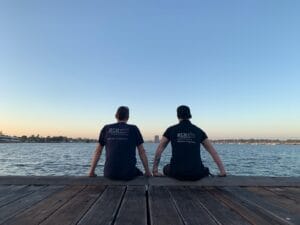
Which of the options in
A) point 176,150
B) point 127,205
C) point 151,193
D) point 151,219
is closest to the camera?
point 151,219

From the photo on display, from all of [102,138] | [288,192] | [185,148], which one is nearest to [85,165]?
[102,138]

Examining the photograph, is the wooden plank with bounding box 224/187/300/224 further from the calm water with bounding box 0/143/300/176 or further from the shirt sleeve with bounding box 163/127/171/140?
the calm water with bounding box 0/143/300/176

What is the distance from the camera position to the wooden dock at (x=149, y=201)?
136 inches

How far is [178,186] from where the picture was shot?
555 cm

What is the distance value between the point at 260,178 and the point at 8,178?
15.0 feet

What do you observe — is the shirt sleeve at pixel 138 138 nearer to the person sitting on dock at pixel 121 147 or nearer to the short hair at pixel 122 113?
the person sitting on dock at pixel 121 147

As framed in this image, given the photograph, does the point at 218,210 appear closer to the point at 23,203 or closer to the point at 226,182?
the point at 226,182

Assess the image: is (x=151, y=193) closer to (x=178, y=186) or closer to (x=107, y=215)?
(x=178, y=186)

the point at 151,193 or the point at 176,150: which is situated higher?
the point at 176,150

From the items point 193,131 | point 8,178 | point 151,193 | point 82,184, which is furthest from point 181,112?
point 8,178

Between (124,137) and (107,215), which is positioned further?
(124,137)

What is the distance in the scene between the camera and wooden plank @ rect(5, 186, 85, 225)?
11.0ft

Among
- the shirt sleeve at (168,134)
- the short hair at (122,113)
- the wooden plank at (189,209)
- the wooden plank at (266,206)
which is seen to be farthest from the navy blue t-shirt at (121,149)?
the wooden plank at (266,206)

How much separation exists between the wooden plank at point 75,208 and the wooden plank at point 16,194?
0.79 meters
